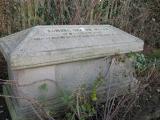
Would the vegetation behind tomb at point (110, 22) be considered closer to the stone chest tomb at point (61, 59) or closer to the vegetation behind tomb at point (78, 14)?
the vegetation behind tomb at point (78, 14)

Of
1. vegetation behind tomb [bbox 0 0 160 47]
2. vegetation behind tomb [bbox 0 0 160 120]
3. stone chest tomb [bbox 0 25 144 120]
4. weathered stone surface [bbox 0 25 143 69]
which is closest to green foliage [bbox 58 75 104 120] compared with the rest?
vegetation behind tomb [bbox 0 0 160 120]

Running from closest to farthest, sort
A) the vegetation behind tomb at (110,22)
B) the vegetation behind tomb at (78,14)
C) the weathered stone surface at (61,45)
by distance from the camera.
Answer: the weathered stone surface at (61,45) < the vegetation behind tomb at (110,22) < the vegetation behind tomb at (78,14)

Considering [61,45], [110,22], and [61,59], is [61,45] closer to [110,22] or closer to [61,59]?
[61,59]

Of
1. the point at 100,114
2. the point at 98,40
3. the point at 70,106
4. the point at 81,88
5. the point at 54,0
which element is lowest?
the point at 100,114

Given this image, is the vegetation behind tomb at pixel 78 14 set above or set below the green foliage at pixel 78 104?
above

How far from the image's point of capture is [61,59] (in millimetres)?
2346

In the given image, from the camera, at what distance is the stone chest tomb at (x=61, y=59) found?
7.44ft

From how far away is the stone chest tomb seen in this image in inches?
89.3

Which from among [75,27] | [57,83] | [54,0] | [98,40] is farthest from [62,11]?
[57,83]

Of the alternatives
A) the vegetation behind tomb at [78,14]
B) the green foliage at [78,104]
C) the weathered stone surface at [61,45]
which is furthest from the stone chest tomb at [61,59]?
the vegetation behind tomb at [78,14]

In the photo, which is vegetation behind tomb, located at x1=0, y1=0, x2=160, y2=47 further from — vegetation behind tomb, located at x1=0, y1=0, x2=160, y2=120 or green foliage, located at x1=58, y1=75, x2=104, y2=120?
green foliage, located at x1=58, y1=75, x2=104, y2=120

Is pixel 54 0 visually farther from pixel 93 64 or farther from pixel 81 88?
pixel 81 88

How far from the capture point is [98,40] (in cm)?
265

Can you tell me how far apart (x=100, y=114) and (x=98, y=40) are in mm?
776
